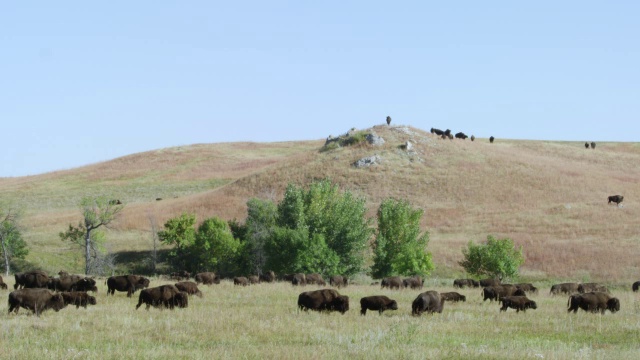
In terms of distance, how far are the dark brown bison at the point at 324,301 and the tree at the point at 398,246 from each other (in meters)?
33.8

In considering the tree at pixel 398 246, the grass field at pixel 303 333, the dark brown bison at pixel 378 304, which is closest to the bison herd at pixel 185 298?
the dark brown bison at pixel 378 304

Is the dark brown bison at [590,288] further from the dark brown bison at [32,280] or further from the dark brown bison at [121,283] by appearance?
the dark brown bison at [32,280]

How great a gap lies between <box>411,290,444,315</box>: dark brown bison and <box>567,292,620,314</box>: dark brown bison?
5.47 m

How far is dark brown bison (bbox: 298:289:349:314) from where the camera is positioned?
2778 centimetres

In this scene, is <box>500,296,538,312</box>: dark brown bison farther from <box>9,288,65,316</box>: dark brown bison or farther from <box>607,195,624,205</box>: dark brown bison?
<box>607,195,624,205</box>: dark brown bison

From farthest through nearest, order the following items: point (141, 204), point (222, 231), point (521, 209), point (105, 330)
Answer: point (141, 204), point (521, 209), point (222, 231), point (105, 330)

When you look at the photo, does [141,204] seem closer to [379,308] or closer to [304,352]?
[379,308]

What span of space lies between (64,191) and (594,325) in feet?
385

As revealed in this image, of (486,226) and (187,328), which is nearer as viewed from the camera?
(187,328)

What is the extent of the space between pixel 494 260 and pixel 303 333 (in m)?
40.8

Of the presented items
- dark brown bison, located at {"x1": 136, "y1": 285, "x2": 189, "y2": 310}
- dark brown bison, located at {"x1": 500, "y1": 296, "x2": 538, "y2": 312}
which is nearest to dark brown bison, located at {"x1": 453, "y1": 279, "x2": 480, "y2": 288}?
dark brown bison, located at {"x1": 500, "y1": 296, "x2": 538, "y2": 312}

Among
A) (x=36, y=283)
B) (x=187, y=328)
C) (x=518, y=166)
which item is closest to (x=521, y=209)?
(x=518, y=166)

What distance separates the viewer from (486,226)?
83.9 meters

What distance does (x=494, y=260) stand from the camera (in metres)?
59.2
